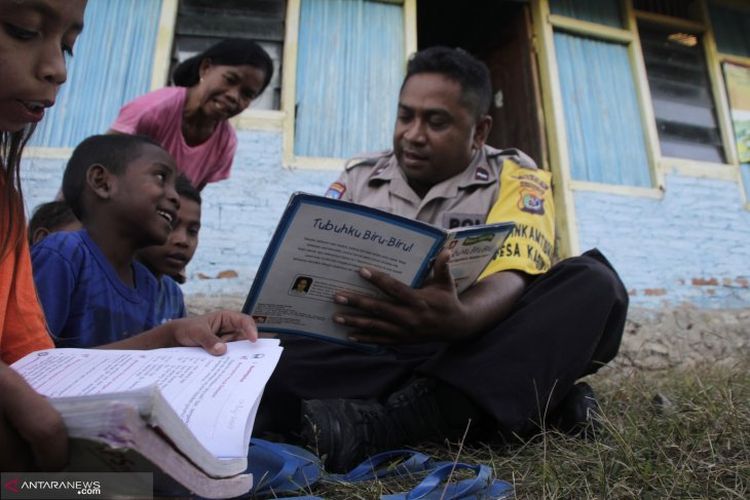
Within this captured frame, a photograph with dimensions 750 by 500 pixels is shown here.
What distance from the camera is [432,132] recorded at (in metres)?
1.91

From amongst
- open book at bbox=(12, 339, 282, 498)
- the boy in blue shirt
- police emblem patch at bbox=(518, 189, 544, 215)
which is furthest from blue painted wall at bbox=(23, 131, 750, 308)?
open book at bbox=(12, 339, 282, 498)

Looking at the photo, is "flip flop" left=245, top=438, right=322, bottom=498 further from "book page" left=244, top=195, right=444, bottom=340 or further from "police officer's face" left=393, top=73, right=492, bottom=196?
"police officer's face" left=393, top=73, right=492, bottom=196

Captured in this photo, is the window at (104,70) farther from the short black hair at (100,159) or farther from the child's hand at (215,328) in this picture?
the child's hand at (215,328)

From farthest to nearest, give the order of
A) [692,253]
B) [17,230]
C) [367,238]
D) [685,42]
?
[685,42] < [692,253] < [367,238] < [17,230]

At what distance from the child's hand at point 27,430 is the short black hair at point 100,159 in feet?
4.66

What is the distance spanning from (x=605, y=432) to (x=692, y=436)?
199mm

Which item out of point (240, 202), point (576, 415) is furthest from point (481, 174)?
point (240, 202)

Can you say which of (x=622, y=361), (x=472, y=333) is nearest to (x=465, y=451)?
(x=472, y=333)

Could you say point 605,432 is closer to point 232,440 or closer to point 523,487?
point 523,487

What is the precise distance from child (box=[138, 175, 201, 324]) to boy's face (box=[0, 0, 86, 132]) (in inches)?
51.0

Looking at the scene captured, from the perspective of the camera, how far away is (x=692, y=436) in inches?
49.6

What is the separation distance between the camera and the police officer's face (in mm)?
1902

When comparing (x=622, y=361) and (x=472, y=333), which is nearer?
(x=472, y=333)

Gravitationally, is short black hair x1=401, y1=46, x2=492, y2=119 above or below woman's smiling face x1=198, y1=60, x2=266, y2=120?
below
